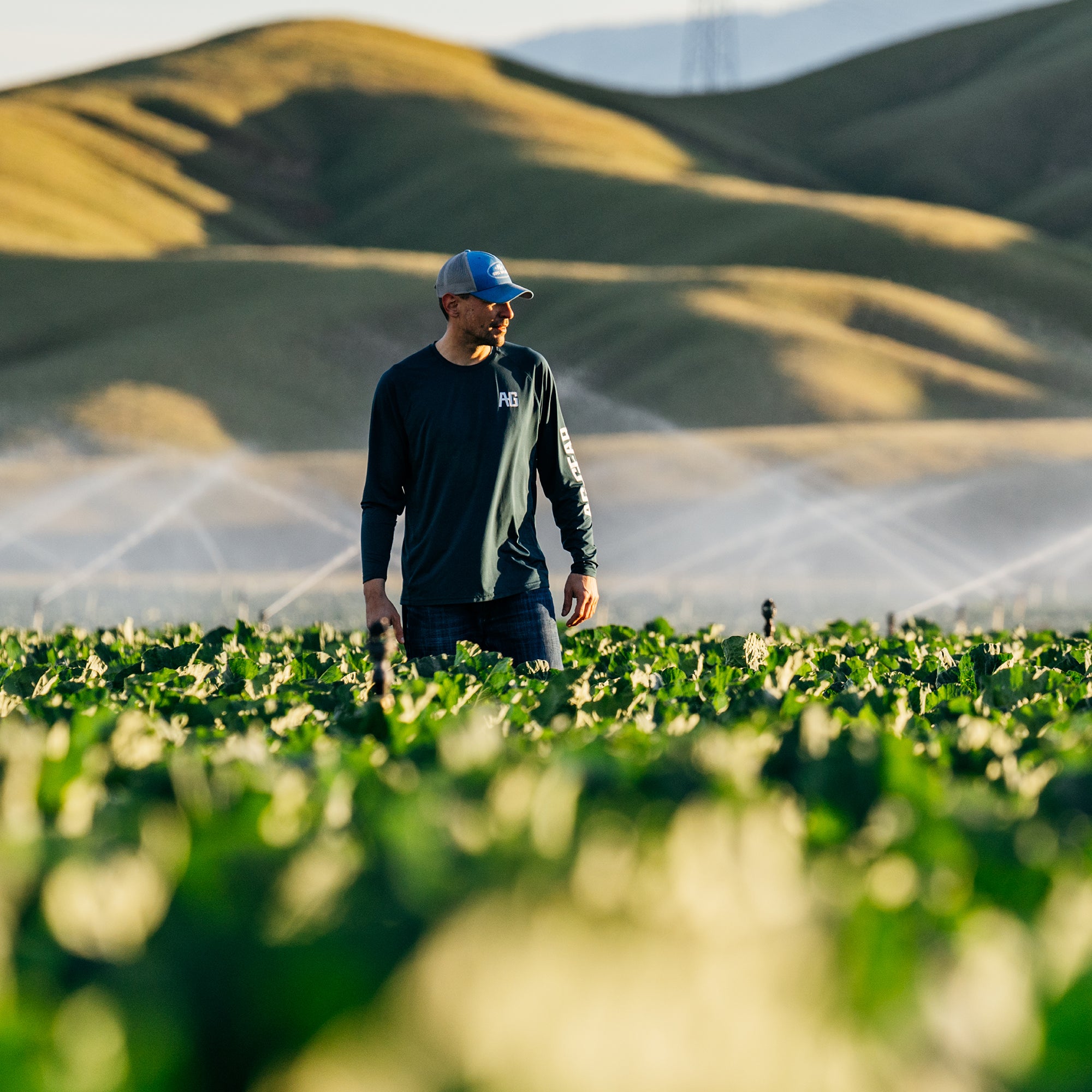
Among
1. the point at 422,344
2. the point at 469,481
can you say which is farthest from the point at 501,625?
the point at 422,344

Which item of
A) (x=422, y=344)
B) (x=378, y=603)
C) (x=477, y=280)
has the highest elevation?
(x=422, y=344)

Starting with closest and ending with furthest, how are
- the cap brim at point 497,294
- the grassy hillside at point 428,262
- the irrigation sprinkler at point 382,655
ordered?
1. the irrigation sprinkler at point 382,655
2. the cap brim at point 497,294
3. the grassy hillside at point 428,262

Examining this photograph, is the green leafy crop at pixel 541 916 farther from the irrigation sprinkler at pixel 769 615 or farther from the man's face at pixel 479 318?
the irrigation sprinkler at pixel 769 615

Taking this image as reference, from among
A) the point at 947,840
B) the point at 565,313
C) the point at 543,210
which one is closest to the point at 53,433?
the point at 565,313

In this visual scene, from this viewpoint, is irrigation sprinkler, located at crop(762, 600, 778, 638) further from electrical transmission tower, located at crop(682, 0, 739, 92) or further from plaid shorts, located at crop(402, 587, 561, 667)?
electrical transmission tower, located at crop(682, 0, 739, 92)

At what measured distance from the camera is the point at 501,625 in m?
5.74

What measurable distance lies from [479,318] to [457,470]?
0.53m

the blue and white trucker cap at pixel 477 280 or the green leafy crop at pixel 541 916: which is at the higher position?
the blue and white trucker cap at pixel 477 280

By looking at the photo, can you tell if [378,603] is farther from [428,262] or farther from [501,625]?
[428,262]

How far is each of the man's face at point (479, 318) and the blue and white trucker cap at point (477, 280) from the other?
3cm

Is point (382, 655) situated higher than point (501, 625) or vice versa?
point (501, 625)

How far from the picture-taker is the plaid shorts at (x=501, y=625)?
5.70m

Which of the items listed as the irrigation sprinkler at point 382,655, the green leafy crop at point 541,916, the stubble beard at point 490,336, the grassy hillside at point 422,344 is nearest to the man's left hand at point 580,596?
the stubble beard at point 490,336

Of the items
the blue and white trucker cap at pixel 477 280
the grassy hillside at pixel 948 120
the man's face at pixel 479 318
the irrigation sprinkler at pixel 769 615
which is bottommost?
the irrigation sprinkler at pixel 769 615
